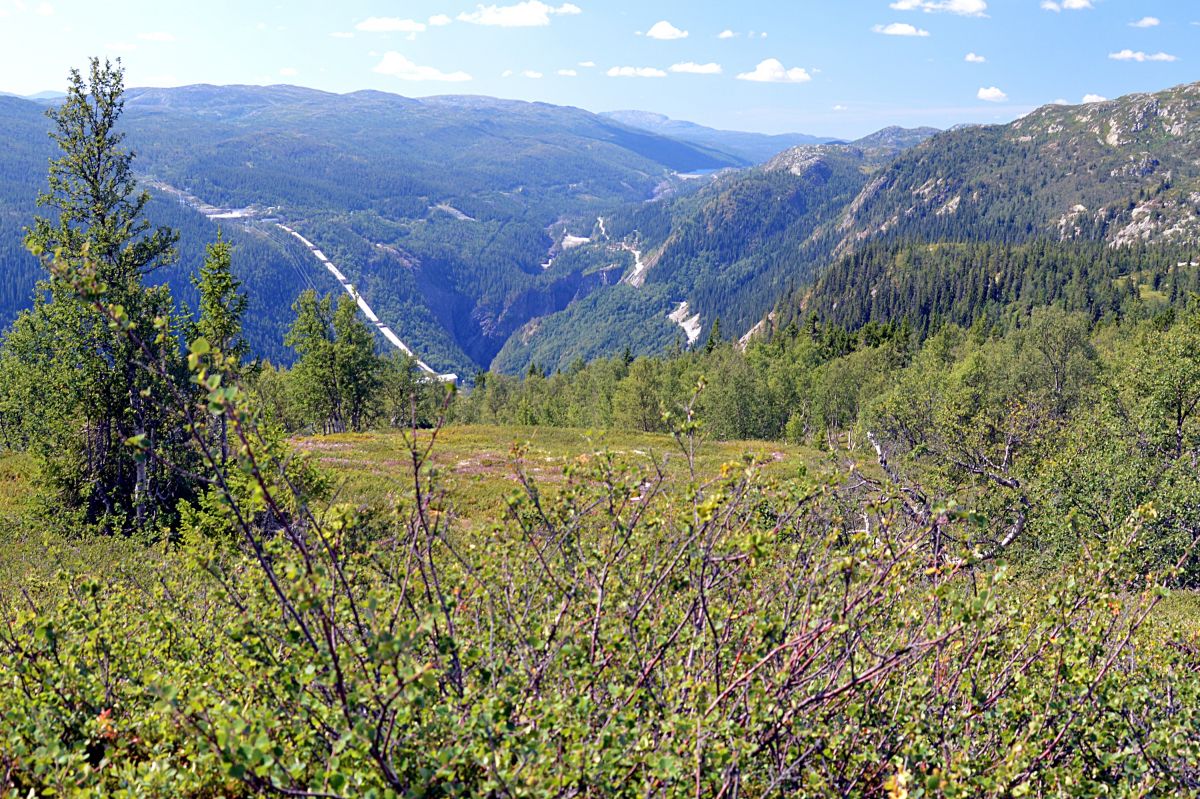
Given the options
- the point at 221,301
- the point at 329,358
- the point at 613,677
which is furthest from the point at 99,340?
the point at 329,358

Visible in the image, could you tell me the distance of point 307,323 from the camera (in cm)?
4625

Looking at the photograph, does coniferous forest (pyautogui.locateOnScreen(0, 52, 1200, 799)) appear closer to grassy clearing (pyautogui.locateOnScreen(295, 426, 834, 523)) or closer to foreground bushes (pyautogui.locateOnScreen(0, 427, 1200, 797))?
foreground bushes (pyautogui.locateOnScreen(0, 427, 1200, 797))

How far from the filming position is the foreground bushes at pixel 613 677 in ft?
12.4

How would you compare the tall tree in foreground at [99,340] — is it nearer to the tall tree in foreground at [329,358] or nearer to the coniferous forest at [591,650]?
the coniferous forest at [591,650]

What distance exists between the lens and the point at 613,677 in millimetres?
→ 5027

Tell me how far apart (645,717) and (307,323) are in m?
46.5

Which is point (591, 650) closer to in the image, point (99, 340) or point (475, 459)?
point (99, 340)

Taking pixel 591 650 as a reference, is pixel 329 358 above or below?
below

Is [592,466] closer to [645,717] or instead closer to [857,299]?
[645,717]

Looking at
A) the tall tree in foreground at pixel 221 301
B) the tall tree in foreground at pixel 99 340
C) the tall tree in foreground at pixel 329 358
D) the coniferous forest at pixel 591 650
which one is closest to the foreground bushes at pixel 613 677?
the coniferous forest at pixel 591 650

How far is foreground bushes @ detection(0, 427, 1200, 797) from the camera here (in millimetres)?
3770

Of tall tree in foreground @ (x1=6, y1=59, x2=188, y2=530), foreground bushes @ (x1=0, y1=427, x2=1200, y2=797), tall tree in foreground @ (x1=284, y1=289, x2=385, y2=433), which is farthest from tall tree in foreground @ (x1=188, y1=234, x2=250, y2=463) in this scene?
tall tree in foreground @ (x1=284, y1=289, x2=385, y2=433)

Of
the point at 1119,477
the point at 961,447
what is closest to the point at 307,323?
the point at 961,447

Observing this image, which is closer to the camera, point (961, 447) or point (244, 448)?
point (244, 448)
